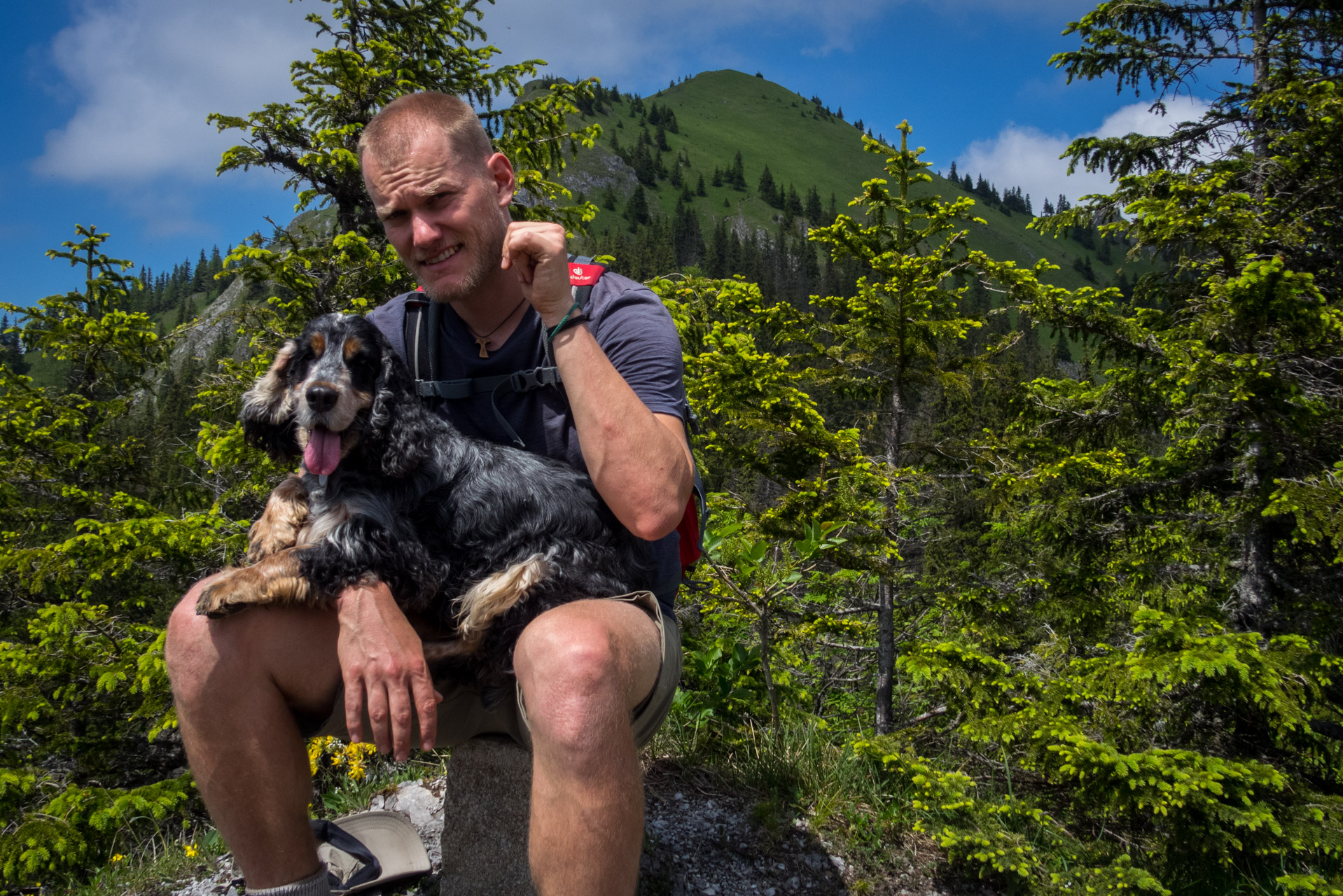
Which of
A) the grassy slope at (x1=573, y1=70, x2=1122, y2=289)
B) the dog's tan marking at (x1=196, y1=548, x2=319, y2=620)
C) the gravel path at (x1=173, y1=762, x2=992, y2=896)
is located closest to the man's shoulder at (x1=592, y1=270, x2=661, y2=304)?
the dog's tan marking at (x1=196, y1=548, x2=319, y2=620)

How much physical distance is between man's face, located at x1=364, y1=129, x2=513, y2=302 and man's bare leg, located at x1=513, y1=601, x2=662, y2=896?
1.38 m

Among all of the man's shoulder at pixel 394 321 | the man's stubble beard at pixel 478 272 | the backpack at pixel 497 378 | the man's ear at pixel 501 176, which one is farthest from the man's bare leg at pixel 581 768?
the man's ear at pixel 501 176

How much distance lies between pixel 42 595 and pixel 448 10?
8.59 metres

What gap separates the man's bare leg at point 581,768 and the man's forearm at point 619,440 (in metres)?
0.42

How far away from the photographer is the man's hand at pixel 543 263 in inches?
81.7

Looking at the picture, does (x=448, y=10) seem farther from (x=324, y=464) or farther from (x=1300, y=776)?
(x=1300, y=776)

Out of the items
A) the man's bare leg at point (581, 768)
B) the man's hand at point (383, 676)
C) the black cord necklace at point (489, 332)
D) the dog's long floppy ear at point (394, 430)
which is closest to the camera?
the man's bare leg at point (581, 768)

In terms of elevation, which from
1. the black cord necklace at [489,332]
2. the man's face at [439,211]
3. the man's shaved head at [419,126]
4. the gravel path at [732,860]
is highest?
the man's shaved head at [419,126]

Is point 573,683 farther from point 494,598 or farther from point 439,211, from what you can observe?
point 439,211

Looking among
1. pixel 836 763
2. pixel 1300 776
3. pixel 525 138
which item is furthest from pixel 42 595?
pixel 1300 776

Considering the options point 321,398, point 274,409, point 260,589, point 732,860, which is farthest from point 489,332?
point 732,860

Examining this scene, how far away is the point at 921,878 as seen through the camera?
3035 mm

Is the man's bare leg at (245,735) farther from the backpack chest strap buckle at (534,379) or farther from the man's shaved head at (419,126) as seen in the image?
the man's shaved head at (419,126)

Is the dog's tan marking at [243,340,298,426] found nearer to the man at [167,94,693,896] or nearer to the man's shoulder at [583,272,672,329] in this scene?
the man at [167,94,693,896]
